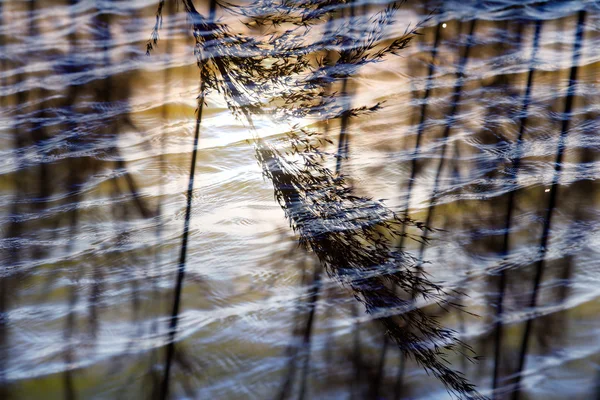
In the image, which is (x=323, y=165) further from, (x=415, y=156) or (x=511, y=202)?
(x=511, y=202)

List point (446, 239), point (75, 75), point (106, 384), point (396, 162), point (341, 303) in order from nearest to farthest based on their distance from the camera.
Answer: point (106, 384) < point (341, 303) < point (446, 239) < point (396, 162) < point (75, 75)

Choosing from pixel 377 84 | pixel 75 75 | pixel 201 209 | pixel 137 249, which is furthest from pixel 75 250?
pixel 377 84

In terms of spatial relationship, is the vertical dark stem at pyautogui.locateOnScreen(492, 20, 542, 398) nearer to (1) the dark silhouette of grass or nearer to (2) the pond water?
(2) the pond water

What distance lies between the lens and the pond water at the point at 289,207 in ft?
3.90

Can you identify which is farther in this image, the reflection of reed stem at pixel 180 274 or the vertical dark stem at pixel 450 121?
the vertical dark stem at pixel 450 121

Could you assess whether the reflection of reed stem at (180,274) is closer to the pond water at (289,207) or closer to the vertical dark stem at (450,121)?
the pond water at (289,207)

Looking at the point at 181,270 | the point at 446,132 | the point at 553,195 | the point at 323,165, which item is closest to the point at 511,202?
the point at 553,195

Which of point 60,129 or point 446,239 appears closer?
point 446,239

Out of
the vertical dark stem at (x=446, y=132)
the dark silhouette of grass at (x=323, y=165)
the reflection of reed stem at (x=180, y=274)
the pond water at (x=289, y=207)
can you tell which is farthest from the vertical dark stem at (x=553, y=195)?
the reflection of reed stem at (x=180, y=274)

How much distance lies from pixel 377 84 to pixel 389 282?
0.72m

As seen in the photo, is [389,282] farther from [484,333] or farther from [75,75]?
[75,75]

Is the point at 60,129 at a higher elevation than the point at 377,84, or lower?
lower

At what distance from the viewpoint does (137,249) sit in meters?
1.32

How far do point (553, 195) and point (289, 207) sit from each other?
80cm
